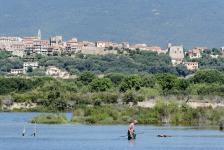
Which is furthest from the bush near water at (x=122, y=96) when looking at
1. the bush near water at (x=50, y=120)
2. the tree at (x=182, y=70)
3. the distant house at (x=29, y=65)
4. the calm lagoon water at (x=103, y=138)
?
the tree at (x=182, y=70)

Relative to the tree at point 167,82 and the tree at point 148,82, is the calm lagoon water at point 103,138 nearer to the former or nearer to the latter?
the tree at point 148,82

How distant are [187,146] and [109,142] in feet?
13.7

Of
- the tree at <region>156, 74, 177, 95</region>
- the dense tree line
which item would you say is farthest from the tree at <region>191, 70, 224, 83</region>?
the tree at <region>156, 74, 177, 95</region>

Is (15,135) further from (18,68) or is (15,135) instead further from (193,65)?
(193,65)

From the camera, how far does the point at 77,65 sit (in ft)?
607

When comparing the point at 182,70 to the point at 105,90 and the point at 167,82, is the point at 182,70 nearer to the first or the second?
the point at 167,82

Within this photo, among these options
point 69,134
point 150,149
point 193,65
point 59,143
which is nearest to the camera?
point 150,149

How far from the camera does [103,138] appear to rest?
5072 cm

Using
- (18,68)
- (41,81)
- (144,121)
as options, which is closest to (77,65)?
(18,68)

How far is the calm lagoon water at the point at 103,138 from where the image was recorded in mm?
45438

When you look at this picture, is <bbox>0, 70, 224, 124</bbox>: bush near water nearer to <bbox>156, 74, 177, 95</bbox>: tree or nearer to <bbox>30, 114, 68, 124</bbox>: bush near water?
<bbox>156, 74, 177, 95</bbox>: tree

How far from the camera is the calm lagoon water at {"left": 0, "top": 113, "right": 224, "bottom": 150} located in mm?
45438

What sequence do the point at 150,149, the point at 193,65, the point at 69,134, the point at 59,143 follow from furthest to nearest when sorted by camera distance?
the point at 193,65
the point at 69,134
the point at 59,143
the point at 150,149

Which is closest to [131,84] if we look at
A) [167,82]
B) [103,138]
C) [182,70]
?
[167,82]
